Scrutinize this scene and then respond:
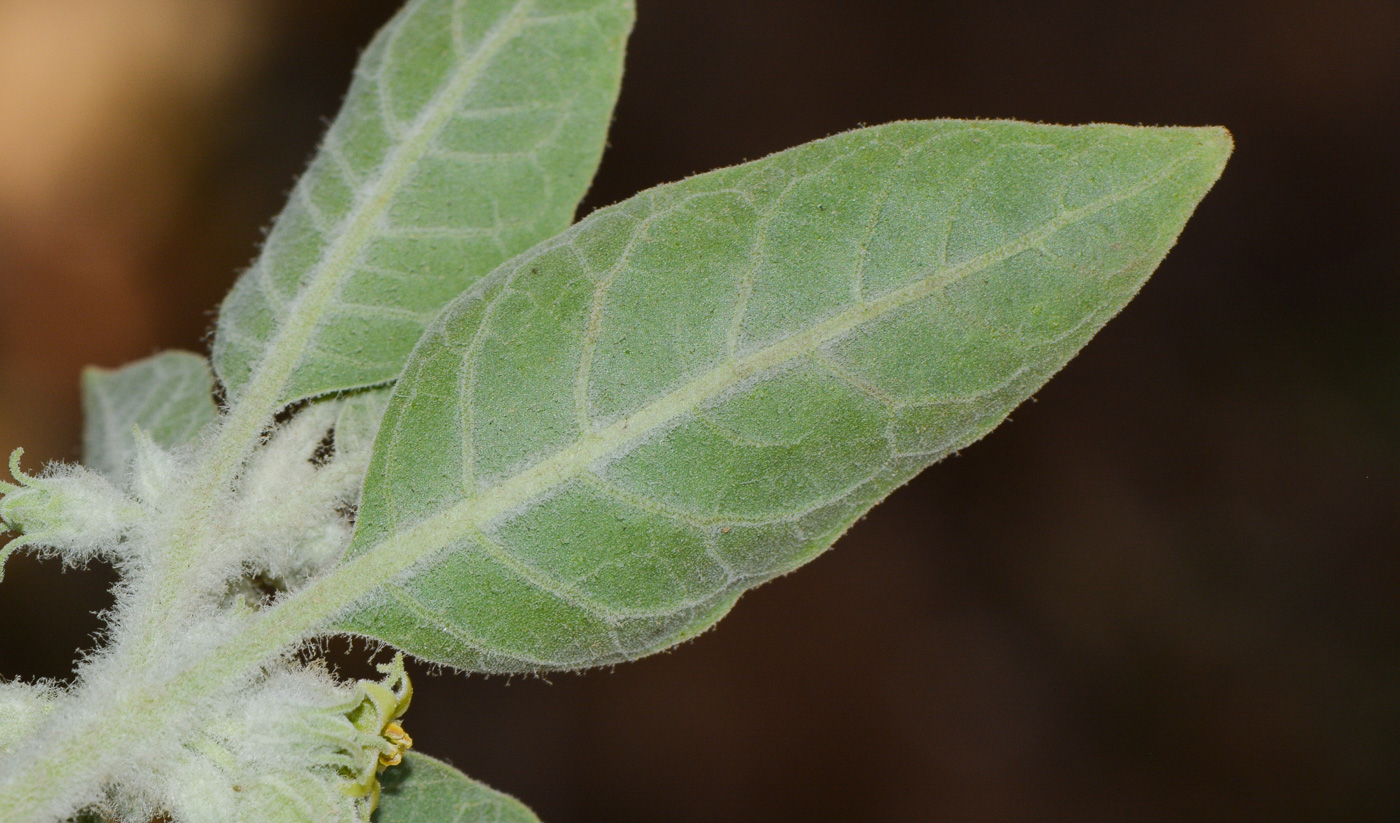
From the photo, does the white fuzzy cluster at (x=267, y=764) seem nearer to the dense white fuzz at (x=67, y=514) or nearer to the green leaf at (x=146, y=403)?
the dense white fuzz at (x=67, y=514)

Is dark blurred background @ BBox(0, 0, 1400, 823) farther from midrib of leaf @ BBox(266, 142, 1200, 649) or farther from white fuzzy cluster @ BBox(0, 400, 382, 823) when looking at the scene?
midrib of leaf @ BBox(266, 142, 1200, 649)

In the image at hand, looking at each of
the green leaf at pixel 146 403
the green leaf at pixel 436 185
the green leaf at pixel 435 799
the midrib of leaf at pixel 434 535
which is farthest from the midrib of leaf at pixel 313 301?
the green leaf at pixel 146 403

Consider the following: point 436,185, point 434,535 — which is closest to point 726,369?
point 434,535

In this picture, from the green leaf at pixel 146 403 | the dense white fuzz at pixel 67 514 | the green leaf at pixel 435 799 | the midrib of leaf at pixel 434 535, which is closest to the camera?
the midrib of leaf at pixel 434 535

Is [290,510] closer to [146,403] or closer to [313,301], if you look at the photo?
[313,301]

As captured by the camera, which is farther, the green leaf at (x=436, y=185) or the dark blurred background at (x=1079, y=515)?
the dark blurred background at (x=1079, y=515)

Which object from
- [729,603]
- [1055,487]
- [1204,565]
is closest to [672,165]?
[1055,487]
